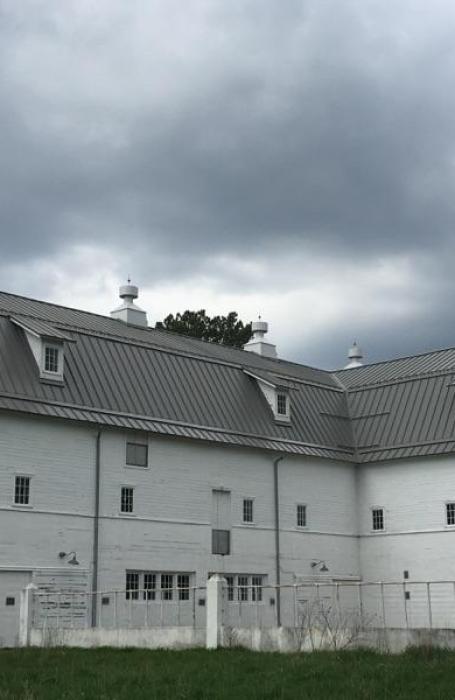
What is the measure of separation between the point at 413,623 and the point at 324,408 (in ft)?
32.6

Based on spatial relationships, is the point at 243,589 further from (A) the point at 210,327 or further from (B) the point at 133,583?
(A) the point at 210,327

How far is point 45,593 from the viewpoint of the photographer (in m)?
30.0

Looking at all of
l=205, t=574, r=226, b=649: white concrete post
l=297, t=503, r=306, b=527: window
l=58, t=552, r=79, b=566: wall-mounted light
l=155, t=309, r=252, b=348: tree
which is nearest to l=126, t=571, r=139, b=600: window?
l=58, t=552, r=79, b=566: wall-mounted light

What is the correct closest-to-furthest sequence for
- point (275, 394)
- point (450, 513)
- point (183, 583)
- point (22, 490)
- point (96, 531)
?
point (22, 490) → point (96, 531) → point (183, 583) → point (450, 513) → point (275, 394)

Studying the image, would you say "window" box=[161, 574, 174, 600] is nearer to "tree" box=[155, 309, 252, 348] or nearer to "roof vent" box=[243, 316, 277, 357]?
"roof vent" box=[243, 316, 277, 357]

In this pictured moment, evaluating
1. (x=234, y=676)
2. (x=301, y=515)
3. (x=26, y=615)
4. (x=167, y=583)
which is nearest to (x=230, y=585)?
(x=167, y=583)

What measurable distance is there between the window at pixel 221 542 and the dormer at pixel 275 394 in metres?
5.54

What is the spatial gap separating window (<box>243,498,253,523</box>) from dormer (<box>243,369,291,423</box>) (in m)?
3.77

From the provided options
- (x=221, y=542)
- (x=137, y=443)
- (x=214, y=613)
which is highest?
(x=137, y=443)

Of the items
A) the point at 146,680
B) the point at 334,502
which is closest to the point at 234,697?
the point at 146,680

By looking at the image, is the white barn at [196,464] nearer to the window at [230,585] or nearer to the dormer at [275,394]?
the dormer at [275,394]

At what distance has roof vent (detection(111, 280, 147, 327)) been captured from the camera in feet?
151

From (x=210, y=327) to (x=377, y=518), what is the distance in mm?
30919

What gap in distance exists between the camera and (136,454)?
3578 centimetres
